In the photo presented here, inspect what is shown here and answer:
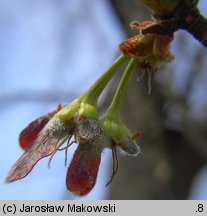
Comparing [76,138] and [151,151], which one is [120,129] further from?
[151,151]

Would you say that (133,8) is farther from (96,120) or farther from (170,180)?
(96,120)

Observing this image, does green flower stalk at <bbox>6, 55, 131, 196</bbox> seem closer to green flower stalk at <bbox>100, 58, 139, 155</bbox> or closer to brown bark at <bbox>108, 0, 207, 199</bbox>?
green flower stalk at <bbox>100, 58, 139, 155</bbox>

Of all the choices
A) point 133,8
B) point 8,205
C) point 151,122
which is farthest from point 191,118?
point 8,205

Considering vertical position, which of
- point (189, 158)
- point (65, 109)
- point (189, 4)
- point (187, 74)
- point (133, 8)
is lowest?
point (65, 109)

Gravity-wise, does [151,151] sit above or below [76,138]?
above

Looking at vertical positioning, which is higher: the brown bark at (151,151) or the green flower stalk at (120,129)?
the brown bark at (151,151)

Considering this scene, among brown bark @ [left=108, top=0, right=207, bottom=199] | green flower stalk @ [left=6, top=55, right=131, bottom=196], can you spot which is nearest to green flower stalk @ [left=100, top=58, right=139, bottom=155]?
green flower stalk @ [left=6, top=55, right=131, bottom=196]

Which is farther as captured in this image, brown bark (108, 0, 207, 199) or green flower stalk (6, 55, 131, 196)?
brown bark (108, 0, 207, 199)

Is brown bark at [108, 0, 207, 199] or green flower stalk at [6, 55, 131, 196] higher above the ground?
brown bark at [108, 0, 207, 199]

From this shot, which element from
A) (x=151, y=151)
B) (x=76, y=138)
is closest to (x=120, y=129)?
(x=76, y=138)

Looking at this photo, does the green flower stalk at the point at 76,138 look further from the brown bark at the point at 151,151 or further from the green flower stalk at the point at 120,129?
the brown bark at the point at 151,151

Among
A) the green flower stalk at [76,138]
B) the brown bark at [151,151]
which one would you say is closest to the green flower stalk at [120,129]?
the green flower stalk at [76,138]
